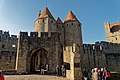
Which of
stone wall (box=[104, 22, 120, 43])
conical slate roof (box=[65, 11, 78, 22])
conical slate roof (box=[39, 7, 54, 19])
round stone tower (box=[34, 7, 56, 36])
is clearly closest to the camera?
round stone tower (box=[34, 7, 56, 36])

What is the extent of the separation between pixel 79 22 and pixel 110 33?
13593 millimetres

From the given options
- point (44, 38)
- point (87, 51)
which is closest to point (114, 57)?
point (87, 51)

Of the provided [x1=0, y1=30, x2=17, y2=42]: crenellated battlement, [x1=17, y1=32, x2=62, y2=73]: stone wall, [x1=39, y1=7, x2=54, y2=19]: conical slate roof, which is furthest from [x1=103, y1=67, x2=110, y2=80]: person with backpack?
[x1=0, y1=30, x2=17, y2=42]: crenellated battlement

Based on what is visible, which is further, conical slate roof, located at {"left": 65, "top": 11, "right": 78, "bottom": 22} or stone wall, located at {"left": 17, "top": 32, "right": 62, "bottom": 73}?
conical slate roof, located at {"left": 65, "top": 11, "right": 78, "bottom": 22}

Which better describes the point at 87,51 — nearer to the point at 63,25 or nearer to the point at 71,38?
the point at 71,38

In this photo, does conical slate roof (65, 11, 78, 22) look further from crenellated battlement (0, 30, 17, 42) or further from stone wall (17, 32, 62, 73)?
stone wall (17, 32, 62, 73)

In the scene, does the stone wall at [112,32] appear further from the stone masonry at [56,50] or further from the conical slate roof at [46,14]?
the conical slate roof at [46,14]

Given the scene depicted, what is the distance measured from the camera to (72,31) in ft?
101

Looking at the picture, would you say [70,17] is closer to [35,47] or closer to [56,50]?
[56,50]

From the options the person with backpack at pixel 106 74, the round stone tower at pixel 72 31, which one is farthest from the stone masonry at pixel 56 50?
the person with backpack at pixel 106 74

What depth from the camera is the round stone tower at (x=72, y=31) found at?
98.9 ft

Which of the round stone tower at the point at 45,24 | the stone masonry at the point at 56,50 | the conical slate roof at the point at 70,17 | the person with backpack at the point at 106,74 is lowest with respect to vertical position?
the person with backpack at the point at 106,74

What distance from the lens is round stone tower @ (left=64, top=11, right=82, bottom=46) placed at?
30141mm

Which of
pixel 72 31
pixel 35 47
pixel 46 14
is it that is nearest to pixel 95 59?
pixel 72 31
